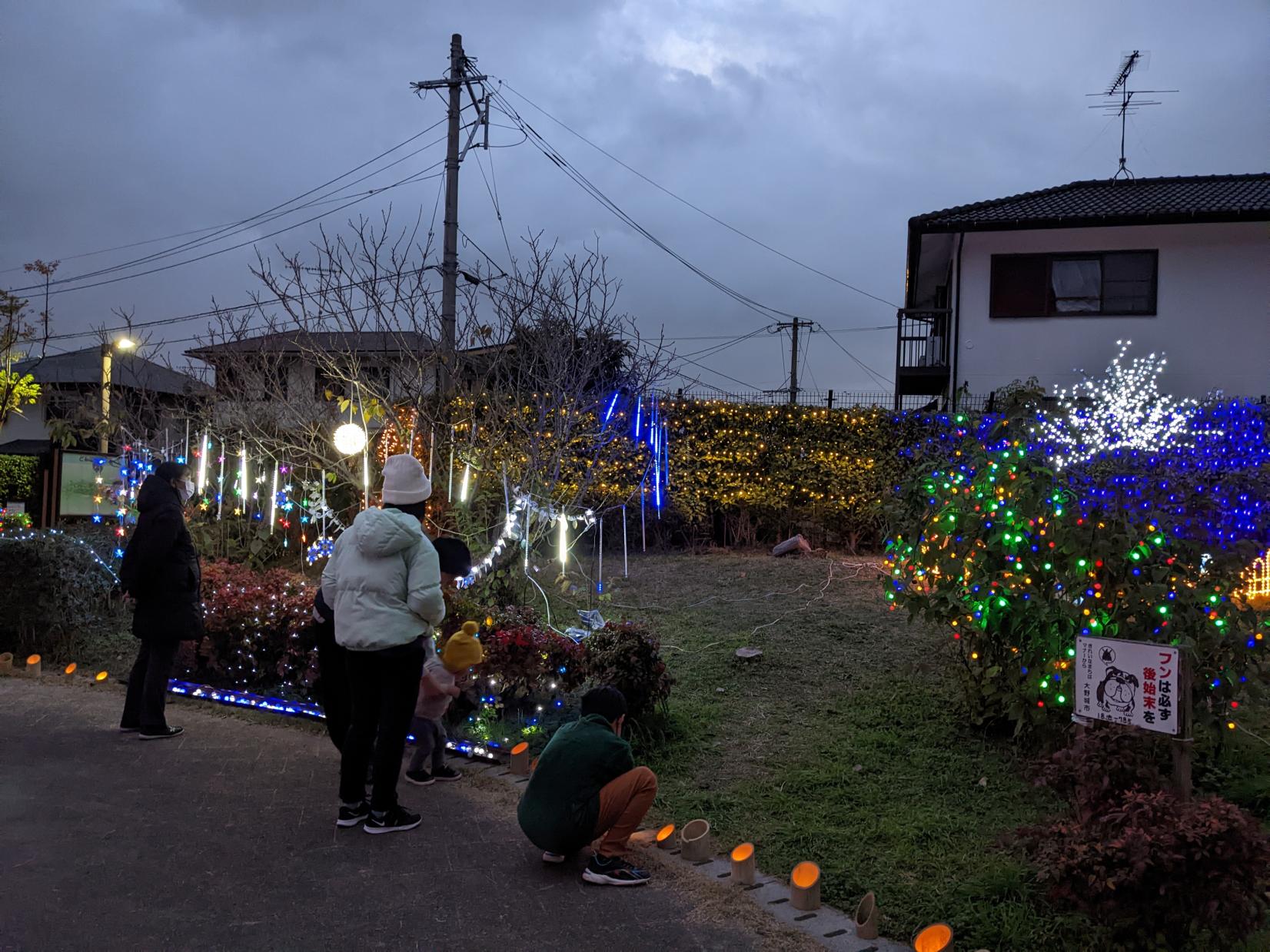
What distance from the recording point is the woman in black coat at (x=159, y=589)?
5.42m

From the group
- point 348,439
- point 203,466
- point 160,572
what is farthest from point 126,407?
point 160,572

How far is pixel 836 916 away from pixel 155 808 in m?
3.16

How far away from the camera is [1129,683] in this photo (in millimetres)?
3562

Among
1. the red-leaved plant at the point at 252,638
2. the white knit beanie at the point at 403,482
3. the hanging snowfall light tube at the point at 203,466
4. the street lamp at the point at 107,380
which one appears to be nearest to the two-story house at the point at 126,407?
the street lamp at the point at 107,380

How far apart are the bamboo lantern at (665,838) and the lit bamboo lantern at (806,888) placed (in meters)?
0.67

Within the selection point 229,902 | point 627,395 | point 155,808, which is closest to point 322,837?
point 229,902

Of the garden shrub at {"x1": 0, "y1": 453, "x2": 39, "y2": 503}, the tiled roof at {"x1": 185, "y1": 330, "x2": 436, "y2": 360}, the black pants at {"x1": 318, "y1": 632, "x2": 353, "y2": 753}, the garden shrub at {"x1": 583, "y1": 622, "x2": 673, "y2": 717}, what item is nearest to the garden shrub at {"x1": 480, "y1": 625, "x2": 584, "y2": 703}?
the garden shrub at {"x1": 583, "y1": 622, "x2": 673, "y2": 717}

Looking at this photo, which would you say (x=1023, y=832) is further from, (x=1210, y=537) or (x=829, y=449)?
(x=829, y=449)

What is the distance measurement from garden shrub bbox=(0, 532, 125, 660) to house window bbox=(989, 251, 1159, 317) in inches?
562

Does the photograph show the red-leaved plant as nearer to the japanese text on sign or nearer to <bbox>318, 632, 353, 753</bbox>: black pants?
<bbox>318, 632, 353, 753</bbox>: black pants

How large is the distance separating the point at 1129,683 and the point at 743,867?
1.67 meters

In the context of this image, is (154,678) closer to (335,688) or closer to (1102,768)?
(335,688)

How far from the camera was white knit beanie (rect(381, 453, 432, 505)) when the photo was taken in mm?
4297

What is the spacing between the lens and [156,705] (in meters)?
5.54
